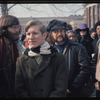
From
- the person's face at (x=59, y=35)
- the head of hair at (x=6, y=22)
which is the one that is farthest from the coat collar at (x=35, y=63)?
the person's face at (x=59, y=35)

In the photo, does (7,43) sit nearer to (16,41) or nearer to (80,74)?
(16,41)

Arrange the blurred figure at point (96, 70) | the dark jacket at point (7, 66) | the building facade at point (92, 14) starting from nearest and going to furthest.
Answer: the dark jacket at point (7, 66) < the blurred figure at point (96, 70) < the building facade at point (92, 14)

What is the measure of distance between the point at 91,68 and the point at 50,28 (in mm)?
957

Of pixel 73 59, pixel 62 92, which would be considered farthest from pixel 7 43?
pixel 73 59

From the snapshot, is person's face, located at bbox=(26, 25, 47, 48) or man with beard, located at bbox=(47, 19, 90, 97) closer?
person's face, located at bbox=(26, 25, 47, 48)

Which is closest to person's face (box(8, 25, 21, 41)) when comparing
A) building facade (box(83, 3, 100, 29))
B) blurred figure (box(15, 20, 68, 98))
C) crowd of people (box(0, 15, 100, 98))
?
crowd of people (box(0, 15, 100, 98))

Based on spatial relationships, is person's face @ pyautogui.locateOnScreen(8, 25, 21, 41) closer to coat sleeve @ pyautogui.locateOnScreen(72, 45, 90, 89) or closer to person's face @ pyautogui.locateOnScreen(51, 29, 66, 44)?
person's face @ pyautogui.locateOnScreen(51, 29, 66, 44)

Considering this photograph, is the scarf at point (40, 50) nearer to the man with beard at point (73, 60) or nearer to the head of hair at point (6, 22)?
the head of hair at point (6, 22)

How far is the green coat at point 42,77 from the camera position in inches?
85.8

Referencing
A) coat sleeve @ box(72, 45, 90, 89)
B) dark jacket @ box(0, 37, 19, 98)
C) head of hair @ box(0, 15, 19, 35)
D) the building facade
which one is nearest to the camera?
dark jacket @ box(0, 37, 19, 98)

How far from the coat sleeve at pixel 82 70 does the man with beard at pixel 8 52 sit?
91 centimetres

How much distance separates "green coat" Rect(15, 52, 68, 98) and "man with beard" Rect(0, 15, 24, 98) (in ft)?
0.43

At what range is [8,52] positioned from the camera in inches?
92.7

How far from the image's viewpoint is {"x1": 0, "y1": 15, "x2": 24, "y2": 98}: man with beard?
2160 millimetres
